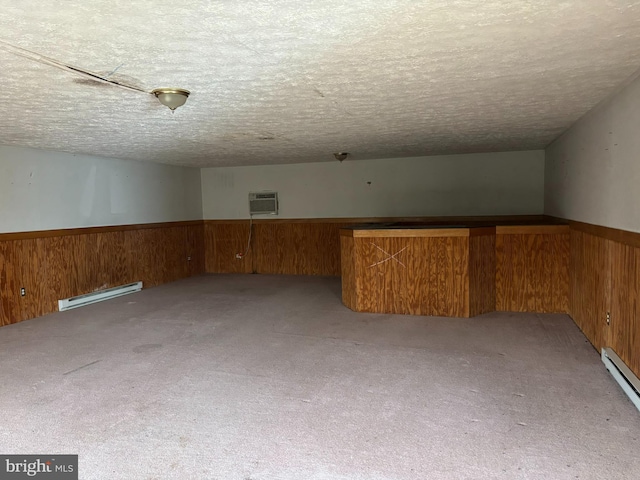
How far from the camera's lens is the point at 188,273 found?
761 cm

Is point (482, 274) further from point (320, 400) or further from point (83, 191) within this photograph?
point (83, 191)

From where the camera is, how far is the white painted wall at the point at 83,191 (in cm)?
473

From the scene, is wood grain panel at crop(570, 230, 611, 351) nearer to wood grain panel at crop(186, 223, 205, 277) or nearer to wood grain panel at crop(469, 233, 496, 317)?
wood grain panel at crop(469, 233, 496, 317)

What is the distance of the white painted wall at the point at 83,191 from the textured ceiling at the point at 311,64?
508 mm

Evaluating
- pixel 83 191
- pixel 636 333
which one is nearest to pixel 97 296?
pixel 83 191

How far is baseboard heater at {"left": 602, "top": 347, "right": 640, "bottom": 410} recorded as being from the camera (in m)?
2.46

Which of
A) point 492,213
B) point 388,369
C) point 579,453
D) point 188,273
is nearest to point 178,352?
point 388,369

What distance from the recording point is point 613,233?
307 centimetres

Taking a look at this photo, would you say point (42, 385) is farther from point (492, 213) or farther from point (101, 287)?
point (492, 213)

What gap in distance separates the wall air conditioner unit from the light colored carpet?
3.43m

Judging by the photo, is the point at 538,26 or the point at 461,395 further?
the point at 461,395

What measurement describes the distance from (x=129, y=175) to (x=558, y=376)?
5970 millimetres

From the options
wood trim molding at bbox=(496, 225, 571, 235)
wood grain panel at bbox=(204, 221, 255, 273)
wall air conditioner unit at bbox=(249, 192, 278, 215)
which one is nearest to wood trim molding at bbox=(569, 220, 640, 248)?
wood trim molding at bbox=(496, 225, 571, 235)

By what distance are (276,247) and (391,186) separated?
2329 mm
